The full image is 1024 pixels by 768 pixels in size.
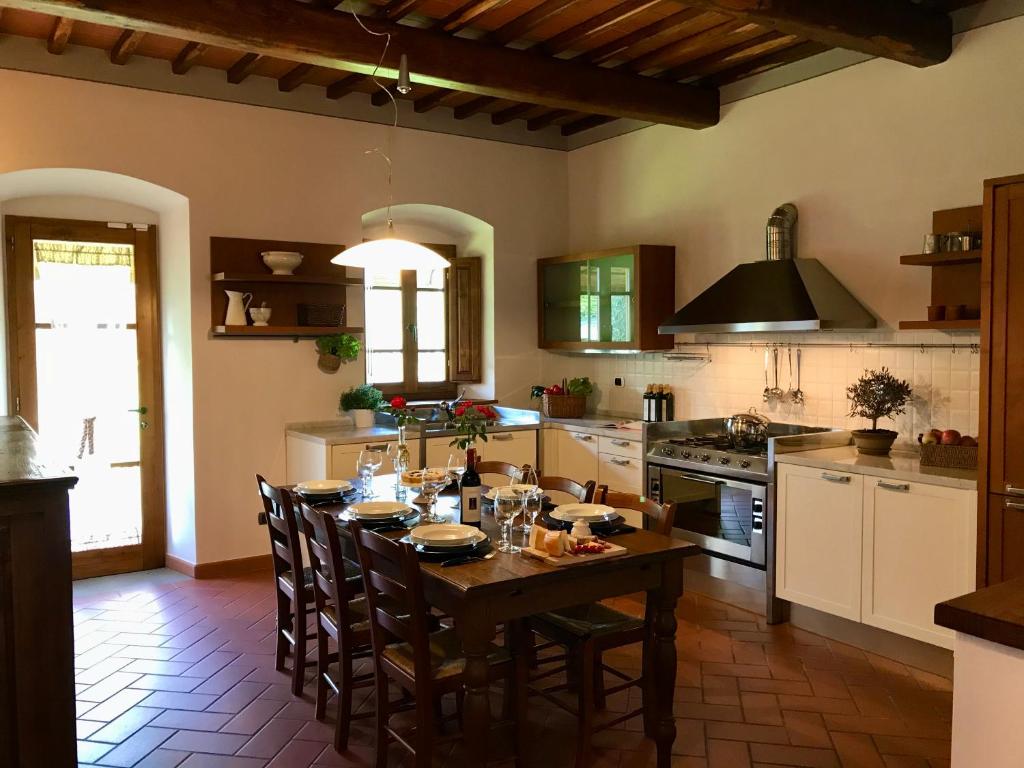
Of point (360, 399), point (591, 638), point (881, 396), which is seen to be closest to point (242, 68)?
point (360, 399)

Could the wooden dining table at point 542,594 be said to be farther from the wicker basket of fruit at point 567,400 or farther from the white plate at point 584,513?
the wicker basket of fruit at point 567,400

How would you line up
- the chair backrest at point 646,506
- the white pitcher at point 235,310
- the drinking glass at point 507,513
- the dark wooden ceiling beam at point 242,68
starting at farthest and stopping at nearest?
the white pitcher at point 235,310 → the dark wooden ceiling beam at point 242,68 → the chair backrest at point 646,506 → the drinking glass at point 507,513

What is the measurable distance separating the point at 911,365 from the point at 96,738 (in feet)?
13.9

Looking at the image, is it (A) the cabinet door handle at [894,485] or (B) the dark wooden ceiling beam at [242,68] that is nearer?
(A) the cabinet door handle at [894,485]

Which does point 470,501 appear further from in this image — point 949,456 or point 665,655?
point 949,456

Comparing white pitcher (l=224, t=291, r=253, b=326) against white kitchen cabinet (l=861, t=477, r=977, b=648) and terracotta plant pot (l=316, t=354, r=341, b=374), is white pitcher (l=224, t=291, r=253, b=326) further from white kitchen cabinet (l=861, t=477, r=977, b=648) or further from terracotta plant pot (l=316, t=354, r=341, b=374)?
white kitchen cabinet (l=861, t=477, r=977, b=648)

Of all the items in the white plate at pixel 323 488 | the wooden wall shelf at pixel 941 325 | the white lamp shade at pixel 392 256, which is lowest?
the white plate at pixel 323 488

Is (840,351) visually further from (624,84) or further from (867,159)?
(624,84)

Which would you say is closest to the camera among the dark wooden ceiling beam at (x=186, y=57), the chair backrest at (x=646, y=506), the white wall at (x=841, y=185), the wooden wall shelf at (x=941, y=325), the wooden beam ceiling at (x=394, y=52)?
the chair backrest at (x=646, y=506)

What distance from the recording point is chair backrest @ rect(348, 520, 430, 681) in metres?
2.69

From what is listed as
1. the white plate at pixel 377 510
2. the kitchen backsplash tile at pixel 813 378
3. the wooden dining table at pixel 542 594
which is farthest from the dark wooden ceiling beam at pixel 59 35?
the kitchen backsplash tile at pixel 813 378

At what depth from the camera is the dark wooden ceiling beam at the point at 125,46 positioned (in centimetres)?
456

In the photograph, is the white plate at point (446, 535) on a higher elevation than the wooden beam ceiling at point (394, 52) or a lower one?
lower

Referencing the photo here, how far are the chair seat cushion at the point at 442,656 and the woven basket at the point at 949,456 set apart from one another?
2.33 m
